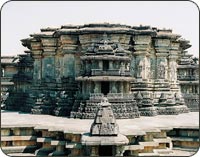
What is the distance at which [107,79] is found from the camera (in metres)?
12.3

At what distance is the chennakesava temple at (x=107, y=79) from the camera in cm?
1224

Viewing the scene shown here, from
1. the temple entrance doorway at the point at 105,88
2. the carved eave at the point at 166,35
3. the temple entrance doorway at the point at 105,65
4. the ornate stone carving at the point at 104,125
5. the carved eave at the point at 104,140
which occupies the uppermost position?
the carved eave at the point at 166,35

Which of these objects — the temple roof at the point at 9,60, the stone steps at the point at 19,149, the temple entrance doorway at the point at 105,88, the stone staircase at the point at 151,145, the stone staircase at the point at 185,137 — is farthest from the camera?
the temple roof at the point at 9,60

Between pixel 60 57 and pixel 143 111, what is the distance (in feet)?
14.9

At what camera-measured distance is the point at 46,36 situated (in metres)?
15.2

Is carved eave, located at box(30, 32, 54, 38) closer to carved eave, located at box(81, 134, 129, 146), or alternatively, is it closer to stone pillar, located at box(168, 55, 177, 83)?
stone pillar, located at box(168, 55, 177, 83)

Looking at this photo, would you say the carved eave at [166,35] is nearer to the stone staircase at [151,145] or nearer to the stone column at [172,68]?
the stone column at [172,68]

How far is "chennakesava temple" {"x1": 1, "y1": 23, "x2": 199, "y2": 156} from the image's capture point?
12.2 m

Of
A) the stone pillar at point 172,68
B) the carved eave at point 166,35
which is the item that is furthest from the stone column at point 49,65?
the stone pillar at point 172,68

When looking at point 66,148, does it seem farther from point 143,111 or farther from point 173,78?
point 173,78

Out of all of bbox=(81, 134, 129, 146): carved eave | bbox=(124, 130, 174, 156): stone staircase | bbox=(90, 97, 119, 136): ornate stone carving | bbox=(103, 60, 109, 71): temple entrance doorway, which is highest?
bbox=(103, 60, 109, 71): temple entrance doorway

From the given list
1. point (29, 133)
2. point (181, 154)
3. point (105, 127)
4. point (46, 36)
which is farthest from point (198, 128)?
point (46, 36)

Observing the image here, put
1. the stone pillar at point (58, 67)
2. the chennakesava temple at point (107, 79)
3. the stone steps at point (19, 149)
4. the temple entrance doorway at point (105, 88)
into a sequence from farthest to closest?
1. the stone pillar at point (58, 67)
2. the temple entrance doorway at point (105, 88)
3. the chennakesava temple at point (107, 79)
4. the stone steps at point (19, 149)

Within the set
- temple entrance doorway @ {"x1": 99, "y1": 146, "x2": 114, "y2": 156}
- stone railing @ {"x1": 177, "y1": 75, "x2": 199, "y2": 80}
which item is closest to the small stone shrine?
temple entrance doorway @ {"x1": 99, "y1": 146, "x2": 114, "y2": 156}
